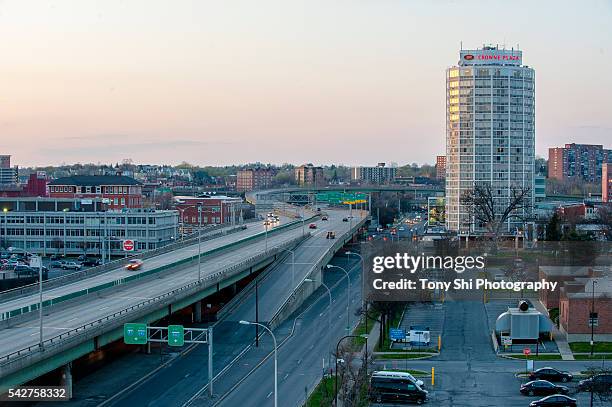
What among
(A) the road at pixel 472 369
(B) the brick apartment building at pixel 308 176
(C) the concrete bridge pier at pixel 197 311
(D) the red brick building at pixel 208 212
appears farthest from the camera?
(B) the brick apartment building at pixel 308 176

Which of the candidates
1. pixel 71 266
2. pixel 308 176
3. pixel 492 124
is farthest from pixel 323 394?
pixel 308 176

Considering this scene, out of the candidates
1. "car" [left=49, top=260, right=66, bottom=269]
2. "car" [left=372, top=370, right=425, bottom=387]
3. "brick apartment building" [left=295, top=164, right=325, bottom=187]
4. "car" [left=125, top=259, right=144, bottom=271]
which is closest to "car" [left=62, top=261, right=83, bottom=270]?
"car" [left=49, top=260, right=66, bottom=269]

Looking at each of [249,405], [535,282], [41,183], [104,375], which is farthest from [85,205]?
[249,405]

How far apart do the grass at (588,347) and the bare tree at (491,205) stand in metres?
31.1

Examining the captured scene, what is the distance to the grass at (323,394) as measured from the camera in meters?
18.7

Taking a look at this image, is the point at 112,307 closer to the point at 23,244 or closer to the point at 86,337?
the point at 86,337

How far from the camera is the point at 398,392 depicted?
19.7 meters

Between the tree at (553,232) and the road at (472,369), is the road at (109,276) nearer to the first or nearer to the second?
the road at (472,369)

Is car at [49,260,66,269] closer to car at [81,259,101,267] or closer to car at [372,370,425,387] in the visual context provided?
car at [81,259,101,267]

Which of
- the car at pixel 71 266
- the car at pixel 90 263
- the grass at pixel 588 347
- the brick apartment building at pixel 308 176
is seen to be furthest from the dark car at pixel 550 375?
the brick apartment building at pixel 308 176

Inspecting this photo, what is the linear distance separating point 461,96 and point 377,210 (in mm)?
28353

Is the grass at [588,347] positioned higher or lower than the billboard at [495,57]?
lower

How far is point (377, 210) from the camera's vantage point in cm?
8831

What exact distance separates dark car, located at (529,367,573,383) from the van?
3222mm
